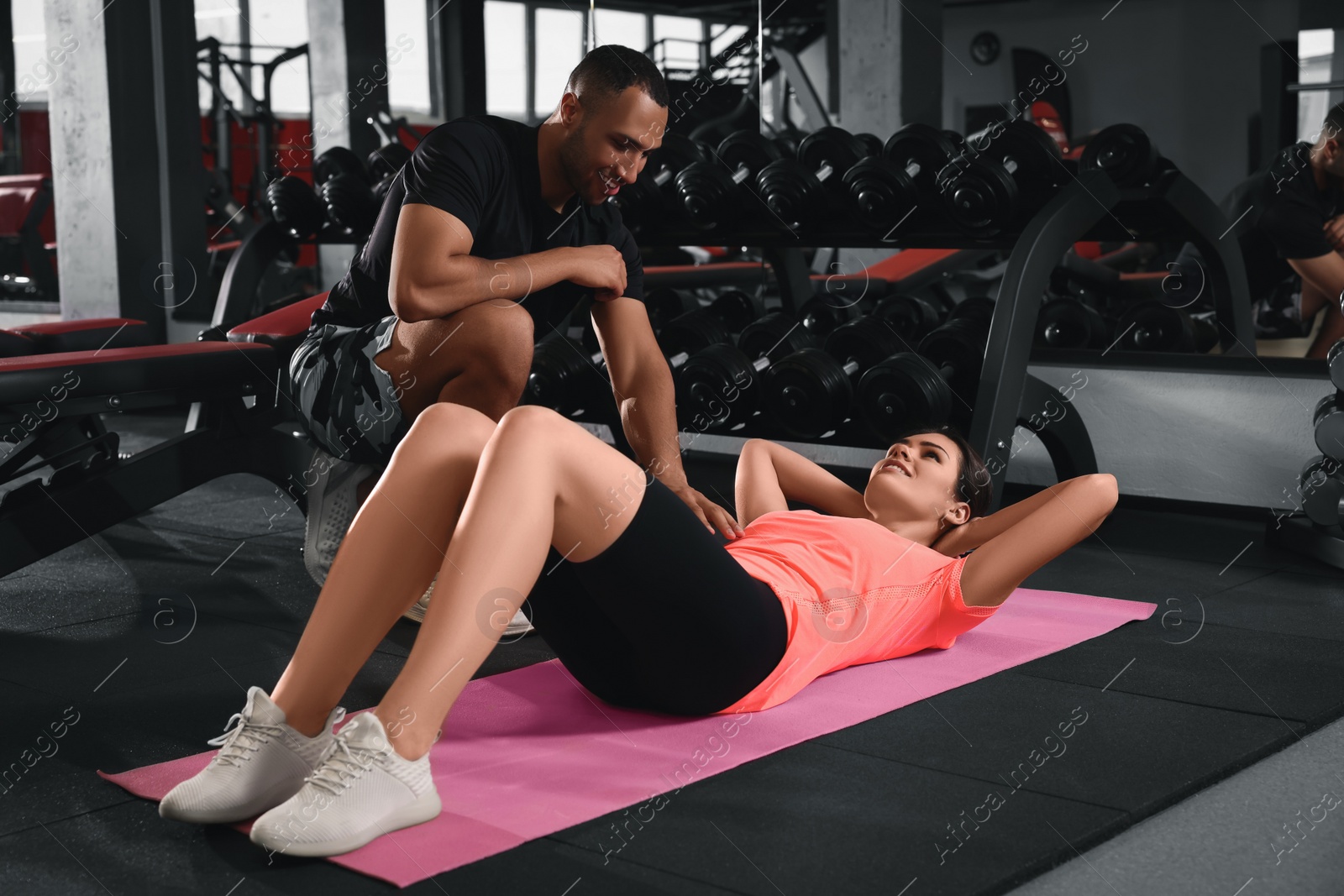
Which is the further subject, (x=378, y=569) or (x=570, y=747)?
(x=570, y=747)

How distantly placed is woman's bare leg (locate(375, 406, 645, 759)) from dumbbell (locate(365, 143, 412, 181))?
96.0 inches

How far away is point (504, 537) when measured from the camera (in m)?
1.22

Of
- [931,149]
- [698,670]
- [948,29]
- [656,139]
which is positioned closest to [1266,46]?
[948,29]

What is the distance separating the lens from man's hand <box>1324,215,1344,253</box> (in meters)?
2.87

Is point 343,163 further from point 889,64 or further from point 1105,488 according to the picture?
point 1105,488

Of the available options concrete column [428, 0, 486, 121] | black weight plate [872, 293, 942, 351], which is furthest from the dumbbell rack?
concrete column [428, 0, 486, 121]

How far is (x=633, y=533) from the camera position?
130cm

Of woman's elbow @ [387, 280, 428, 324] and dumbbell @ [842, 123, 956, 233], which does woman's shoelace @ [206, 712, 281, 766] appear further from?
dumbbell @ [842, 123, 956, 233]

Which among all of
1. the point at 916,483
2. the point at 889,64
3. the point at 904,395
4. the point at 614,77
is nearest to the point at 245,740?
the point at 916,483

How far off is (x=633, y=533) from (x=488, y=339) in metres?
0.82

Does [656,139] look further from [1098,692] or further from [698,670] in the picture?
[1098,692]

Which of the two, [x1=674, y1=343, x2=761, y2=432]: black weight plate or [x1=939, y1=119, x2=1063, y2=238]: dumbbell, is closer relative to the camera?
[x1=939, y1=119, x2=1063, y2=238]: dumbbell

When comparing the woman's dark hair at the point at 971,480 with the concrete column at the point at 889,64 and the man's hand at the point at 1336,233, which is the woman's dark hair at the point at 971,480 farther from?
→ the concrete column at the point at 889,64

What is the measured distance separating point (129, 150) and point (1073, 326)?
3.60 m
